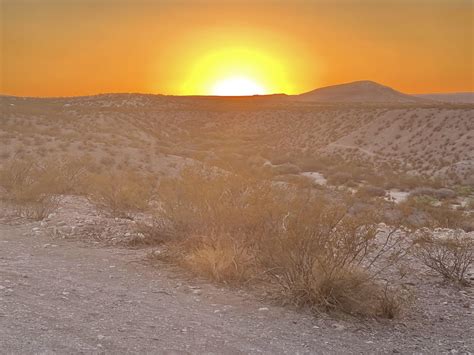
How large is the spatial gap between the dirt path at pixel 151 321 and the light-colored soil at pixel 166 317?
11 mm

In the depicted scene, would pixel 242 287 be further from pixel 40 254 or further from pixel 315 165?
pixel 315 165

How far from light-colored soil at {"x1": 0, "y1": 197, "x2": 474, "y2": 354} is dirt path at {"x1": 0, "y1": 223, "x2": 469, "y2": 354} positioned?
11 millimetres

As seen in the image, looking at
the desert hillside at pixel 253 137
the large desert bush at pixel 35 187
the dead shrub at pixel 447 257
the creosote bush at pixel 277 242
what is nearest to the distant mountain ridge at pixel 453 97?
the desert hillside at pixel 253 137

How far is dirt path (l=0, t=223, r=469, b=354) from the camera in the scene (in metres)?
5.76

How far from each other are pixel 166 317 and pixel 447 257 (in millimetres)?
5421

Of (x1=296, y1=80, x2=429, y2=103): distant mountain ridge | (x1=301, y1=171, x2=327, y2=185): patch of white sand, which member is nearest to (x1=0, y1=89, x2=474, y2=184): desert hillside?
(x1=301, y1=171, x2=327, y2=185): patch of white sand

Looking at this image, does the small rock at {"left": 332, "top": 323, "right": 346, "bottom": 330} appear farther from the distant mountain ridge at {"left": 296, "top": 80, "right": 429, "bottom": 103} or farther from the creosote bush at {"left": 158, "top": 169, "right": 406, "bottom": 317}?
the distant mountain ridge at {"left": 296, "top": 80, "right": 429, "bottom": 103}

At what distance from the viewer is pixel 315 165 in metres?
45.3

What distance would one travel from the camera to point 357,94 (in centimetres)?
16600

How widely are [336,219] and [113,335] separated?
350cm

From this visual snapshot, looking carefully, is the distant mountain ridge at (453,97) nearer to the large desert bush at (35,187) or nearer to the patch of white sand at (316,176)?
the patch of white sand at (316,176)

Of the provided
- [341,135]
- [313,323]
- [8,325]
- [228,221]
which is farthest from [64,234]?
[341,135]

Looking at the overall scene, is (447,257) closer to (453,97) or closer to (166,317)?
(166,317)

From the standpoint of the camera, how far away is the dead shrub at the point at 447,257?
363 inches
